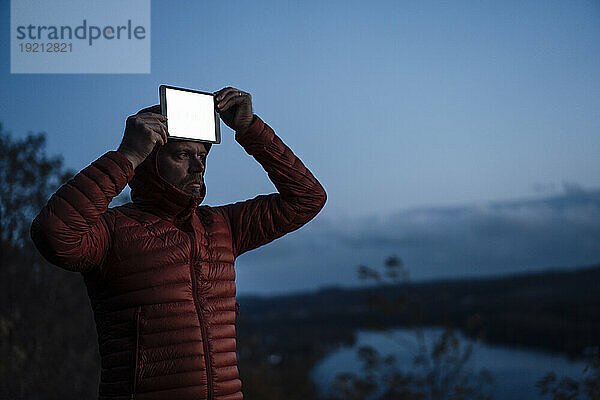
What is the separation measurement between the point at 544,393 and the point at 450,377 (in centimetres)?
155

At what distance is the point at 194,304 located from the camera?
1.71 meters

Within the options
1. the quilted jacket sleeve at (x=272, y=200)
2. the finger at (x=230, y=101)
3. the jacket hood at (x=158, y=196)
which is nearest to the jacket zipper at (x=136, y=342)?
the jacket hood at (x=158, y=196)

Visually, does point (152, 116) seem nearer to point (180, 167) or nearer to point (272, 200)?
point (180, 167)

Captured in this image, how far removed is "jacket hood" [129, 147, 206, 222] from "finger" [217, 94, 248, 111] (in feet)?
0.83

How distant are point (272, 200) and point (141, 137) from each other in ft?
1.79

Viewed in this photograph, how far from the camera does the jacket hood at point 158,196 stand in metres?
1.75

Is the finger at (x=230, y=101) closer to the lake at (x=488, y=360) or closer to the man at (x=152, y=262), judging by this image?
the man at (x=152, y=262)

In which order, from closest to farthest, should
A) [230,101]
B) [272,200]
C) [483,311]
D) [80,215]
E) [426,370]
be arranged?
A: [80,215] → [230,101] → [272,200] → [426,370] → [483,311]

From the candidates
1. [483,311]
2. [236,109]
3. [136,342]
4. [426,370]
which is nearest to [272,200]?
[236,109]

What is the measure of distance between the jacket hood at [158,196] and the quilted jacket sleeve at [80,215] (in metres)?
0.14

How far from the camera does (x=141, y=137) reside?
1642mm

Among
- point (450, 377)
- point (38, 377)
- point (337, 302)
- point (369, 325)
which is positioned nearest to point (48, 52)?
point (38, 377)

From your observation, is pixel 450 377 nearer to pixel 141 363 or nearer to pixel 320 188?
pixel 320 188

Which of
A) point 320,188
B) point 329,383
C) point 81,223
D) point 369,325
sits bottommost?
point 329,383
